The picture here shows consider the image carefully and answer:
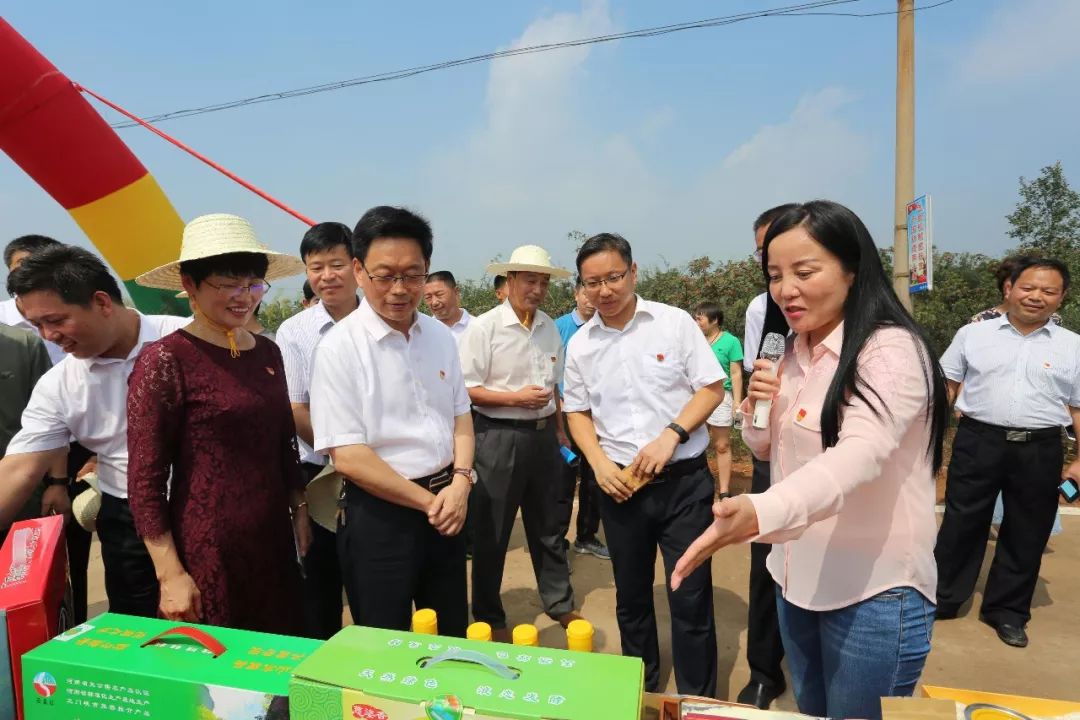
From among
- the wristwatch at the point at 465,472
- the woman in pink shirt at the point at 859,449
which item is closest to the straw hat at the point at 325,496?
the wristwatch at the point at 465,472

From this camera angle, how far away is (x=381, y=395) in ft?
6.09

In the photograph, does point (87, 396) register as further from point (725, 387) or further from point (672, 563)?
point (725, 387)

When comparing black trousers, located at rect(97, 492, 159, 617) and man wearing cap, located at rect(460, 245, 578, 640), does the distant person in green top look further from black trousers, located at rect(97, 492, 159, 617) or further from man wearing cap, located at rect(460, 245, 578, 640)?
black trousers, located at rect(97, 492, 159, 617)

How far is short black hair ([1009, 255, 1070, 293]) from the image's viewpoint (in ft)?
9.45

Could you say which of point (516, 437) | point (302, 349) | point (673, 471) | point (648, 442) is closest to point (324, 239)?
point (302, 349)

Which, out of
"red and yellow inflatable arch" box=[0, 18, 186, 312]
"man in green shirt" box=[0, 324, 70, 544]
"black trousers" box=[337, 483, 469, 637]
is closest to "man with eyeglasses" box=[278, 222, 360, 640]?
"black trousers" box=[337, 483, 469, 637]

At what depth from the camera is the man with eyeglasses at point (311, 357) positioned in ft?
8.09

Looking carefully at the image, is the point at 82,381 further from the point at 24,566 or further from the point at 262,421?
the point at 24,566

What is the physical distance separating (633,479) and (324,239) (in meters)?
1.75

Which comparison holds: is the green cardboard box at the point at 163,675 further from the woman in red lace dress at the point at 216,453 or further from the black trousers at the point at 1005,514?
the black trousers at the point at 1005,514

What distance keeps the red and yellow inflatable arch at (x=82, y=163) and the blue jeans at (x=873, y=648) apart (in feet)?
16.0

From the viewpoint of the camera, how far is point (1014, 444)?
9.86ft

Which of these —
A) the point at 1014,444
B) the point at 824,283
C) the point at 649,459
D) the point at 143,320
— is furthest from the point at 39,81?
the point at 1014,444

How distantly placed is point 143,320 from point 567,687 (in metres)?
1.81
